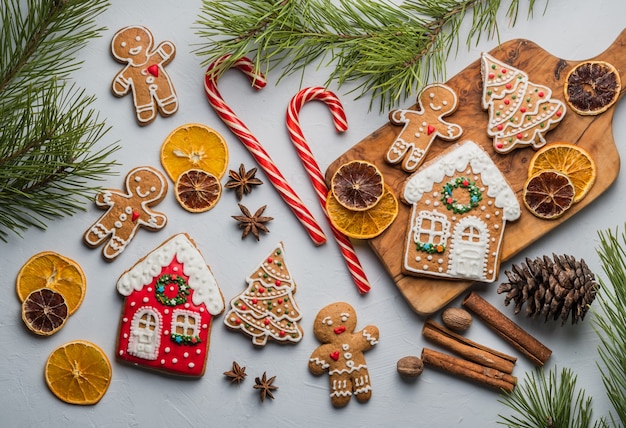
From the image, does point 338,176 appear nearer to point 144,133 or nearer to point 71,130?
point 144,133

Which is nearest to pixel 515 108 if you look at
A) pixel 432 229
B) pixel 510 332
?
pixel 432 229

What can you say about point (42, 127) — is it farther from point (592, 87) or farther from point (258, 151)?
point (592, 87)

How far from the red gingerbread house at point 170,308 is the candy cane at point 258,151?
1.16 ft

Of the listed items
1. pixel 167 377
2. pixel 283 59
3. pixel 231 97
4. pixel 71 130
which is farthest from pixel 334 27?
pixel 167 377

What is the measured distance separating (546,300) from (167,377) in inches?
49.7

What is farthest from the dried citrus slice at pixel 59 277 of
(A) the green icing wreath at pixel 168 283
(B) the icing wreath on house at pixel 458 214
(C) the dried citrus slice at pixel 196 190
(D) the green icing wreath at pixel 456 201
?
(D) the green icing wreath at pixel 456 201

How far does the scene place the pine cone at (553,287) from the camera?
8.27 feet

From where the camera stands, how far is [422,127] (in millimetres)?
2668

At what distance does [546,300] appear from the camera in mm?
2539

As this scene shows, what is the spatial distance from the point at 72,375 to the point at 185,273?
494 millimetres

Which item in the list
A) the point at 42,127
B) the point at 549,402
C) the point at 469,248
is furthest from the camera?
the point at 469,248

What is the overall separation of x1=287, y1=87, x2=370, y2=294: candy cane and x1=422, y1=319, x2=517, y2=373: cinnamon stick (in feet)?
0.87

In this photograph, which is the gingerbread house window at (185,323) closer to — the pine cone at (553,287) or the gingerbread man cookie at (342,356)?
the gingerbread man cookie at (342,356)

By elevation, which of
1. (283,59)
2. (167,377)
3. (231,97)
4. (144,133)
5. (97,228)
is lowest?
(167,377)
